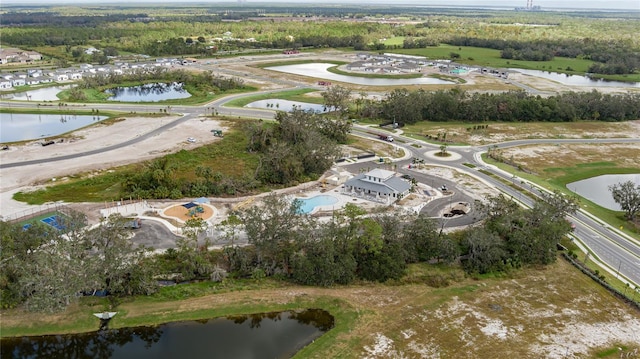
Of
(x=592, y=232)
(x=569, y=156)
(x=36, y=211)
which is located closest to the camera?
(x=36, y=211)

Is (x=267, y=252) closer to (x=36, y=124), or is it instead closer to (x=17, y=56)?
(x=36, y=124)

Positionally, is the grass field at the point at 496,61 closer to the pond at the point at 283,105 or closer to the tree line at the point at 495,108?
the tree line at the point at 495,108

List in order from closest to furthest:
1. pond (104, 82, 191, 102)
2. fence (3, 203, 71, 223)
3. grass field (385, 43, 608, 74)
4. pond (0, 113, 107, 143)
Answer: fence (3, 203, 71, 223), pond (0, 113, 107, 143), pond (104, 82, 191, 102), grass field (385, 43, 608, 74)

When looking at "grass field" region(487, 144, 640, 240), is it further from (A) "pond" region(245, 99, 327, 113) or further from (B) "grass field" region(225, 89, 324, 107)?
(B) "grass field" region(225, 89, 324, 107)

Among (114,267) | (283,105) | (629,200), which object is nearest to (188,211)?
(114,267)

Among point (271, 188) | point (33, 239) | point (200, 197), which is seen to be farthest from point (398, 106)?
point (33, 239)

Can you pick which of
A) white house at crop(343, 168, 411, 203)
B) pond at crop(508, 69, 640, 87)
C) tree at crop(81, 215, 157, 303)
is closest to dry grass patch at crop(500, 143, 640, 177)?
white house at crop(343, 168, 411, 203)

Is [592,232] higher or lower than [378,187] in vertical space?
lower
